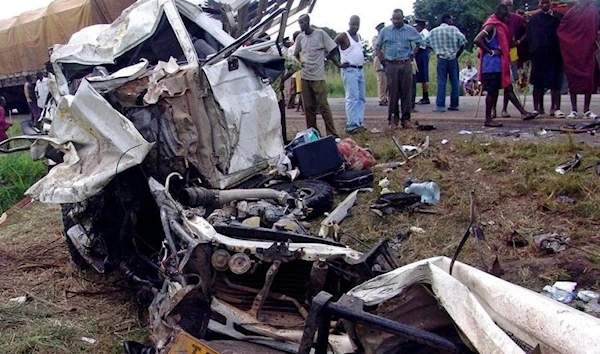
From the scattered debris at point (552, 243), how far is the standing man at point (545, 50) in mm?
5072

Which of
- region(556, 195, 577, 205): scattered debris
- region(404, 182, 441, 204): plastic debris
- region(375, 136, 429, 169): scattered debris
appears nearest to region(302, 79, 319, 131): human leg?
region(375, 136, 429, 169): scattered debris

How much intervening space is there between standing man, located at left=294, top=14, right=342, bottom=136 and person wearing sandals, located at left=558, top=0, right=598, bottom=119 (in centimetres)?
327

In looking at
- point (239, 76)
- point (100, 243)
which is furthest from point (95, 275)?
point (239, 76)

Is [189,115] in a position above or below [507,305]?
above

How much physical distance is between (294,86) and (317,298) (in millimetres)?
12365

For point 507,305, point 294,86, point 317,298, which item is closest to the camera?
point 507,305

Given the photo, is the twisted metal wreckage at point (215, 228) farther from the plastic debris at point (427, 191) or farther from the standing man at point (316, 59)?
the standing man at point (316, 59)

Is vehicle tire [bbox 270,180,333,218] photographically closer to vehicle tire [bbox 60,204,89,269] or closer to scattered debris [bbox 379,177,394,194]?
scattered debris [bbox 379,177,394,194]

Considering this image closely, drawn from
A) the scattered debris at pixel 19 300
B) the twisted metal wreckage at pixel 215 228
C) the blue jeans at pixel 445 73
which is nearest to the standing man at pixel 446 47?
the blue jeans at pixel 445 73

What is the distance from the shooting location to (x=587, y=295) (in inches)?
138

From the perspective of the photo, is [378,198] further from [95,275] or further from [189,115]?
[95,275]

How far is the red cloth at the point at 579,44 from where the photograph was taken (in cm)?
848

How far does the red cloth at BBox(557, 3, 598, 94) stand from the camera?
848 cm

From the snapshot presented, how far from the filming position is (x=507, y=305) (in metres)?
2.01
